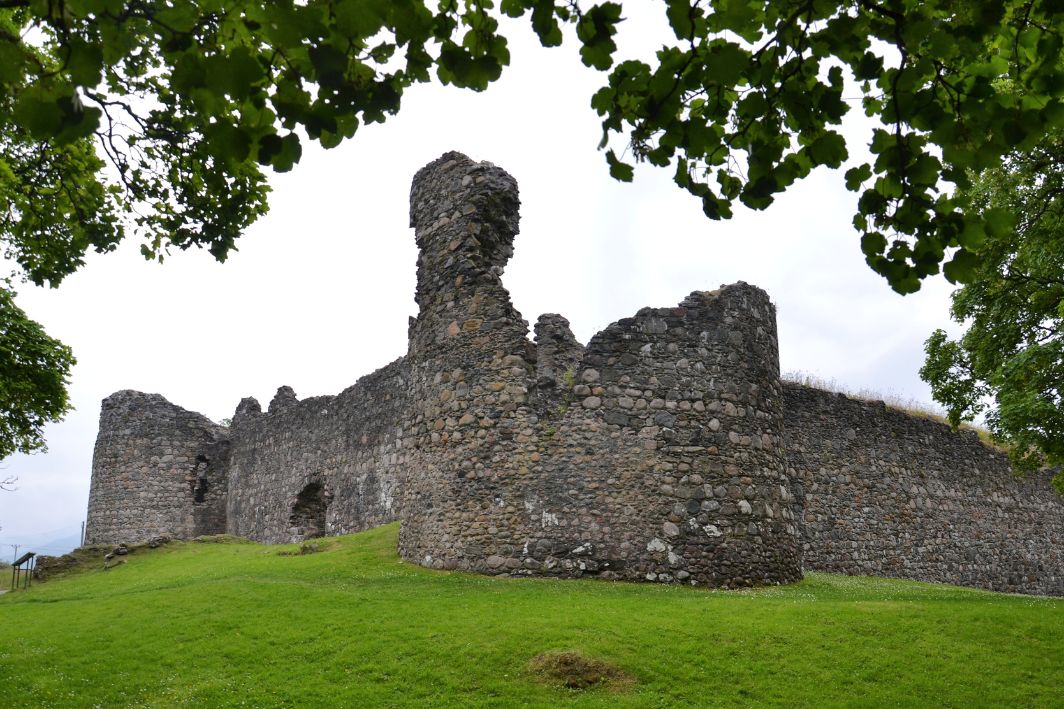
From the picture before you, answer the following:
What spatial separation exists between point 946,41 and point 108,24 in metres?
3.93

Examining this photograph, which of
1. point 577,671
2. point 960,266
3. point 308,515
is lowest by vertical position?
point 577,671

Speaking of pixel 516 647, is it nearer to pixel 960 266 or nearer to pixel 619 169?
pixel 619 169

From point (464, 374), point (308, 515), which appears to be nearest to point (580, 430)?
point (464, 374)

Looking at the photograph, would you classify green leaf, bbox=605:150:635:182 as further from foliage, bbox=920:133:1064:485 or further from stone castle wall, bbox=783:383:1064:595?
stone castle wall, bbox=783:383:1064:595

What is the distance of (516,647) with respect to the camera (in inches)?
339

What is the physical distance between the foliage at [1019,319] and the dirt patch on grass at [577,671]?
934 centimetres

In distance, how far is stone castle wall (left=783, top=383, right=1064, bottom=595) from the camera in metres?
20.0

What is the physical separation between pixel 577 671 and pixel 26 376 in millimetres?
10741

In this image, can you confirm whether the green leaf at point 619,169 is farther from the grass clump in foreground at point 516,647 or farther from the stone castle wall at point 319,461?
the stone castle wall at point 319,461

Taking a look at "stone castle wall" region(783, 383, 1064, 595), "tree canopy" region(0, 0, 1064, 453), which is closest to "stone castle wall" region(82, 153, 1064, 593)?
"stone castle wall" region(783, 383, 1064, 595)

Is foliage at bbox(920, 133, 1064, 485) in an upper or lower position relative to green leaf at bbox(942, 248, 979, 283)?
upper

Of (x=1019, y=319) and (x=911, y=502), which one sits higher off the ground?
(x=1019, y=319)

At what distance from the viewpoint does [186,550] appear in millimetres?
20469

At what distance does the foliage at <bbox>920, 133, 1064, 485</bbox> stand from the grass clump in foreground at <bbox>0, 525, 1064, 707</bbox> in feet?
13.5
